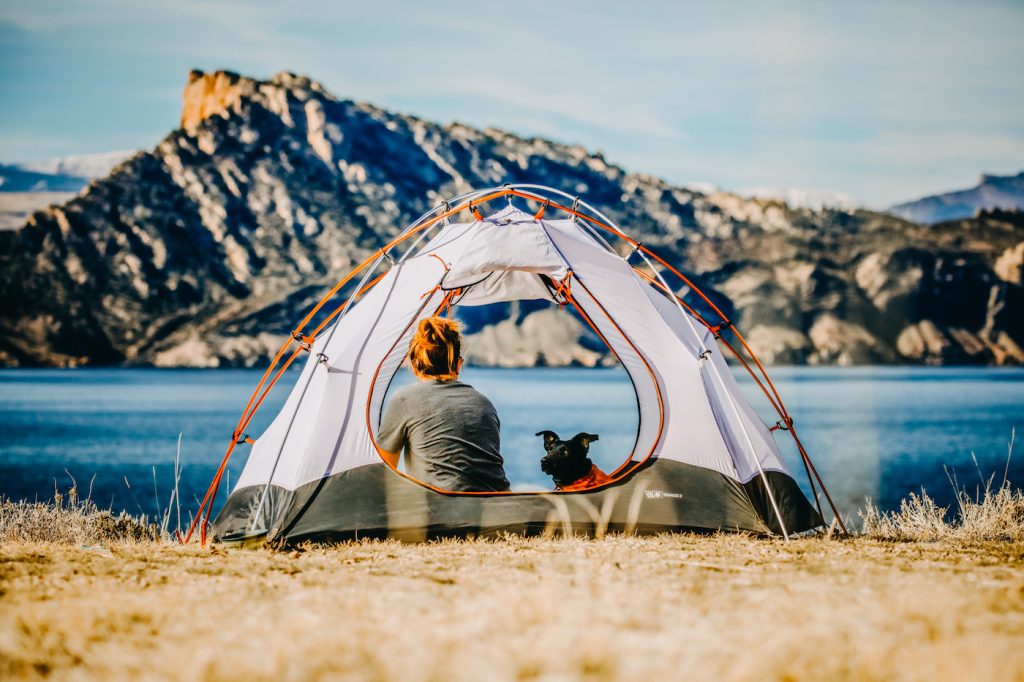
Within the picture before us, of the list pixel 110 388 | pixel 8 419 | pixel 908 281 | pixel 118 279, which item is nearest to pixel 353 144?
pixel 118 279

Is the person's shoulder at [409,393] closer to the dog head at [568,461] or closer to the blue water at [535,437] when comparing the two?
the dog head at [568,461]

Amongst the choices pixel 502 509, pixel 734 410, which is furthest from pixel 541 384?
pixel 502 509

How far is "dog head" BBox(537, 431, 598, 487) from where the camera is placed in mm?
7316

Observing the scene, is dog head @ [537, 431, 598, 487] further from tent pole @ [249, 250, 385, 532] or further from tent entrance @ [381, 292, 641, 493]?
tent pole @ [249, 250, 385, 532]

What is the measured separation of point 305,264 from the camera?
155250mm

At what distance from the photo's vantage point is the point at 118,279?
153250 millimetres

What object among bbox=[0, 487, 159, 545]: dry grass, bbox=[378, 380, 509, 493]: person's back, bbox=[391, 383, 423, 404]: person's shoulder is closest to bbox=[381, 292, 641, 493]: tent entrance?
bbox=[378, 380, 509, 493]: person's back

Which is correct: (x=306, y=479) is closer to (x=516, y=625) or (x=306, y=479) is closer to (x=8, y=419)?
(x=516, y=625)

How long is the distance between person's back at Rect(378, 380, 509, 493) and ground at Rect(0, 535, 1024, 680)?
112cm

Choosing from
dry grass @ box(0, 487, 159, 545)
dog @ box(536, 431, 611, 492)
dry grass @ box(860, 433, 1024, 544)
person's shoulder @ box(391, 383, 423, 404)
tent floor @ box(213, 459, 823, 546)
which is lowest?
dry grass @ box(0, 487, 159, 545)

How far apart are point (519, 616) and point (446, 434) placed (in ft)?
10.0

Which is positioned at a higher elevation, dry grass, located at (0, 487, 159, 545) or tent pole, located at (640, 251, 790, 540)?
tent pole, located at (640, 251, 790, 540)

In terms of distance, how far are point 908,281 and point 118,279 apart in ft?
470

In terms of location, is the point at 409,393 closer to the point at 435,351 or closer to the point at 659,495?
the point at 435,351
